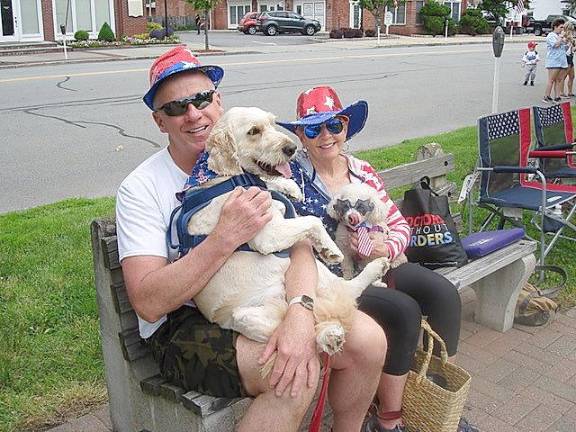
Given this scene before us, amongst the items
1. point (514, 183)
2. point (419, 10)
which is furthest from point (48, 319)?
point (419, 10)

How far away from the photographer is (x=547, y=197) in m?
5.38

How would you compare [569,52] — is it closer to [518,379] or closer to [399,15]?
[518,379]

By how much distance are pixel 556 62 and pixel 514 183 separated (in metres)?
10.2

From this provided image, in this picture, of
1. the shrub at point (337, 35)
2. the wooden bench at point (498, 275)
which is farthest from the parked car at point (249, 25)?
the wooden bench at point (498, 275)

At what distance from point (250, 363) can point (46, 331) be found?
200cm

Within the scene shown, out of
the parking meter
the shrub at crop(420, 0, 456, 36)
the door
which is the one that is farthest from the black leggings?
the shrub at crop(420, 0, 456, 36)

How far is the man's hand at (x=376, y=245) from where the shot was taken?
10.5 feet

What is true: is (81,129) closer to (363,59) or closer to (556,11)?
(363,59)

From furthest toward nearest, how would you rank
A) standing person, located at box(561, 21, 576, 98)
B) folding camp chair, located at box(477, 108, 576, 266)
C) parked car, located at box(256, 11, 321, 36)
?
parked car, located at box(256, 11, 321, 36) → standing person, located at box(561, 21, 576, 98) → folding camp chair, located at box(477, 108, 576, 266)

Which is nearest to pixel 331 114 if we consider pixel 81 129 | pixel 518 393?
pixel 518 393

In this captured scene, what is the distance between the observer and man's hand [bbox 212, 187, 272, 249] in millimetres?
2484

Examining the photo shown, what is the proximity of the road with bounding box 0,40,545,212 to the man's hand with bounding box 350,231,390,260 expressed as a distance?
15.9 ft

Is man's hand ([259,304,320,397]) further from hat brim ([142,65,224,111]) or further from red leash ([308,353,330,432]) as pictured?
hat brim ([142,65,224,111])

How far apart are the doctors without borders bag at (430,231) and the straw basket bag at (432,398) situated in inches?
30.7
